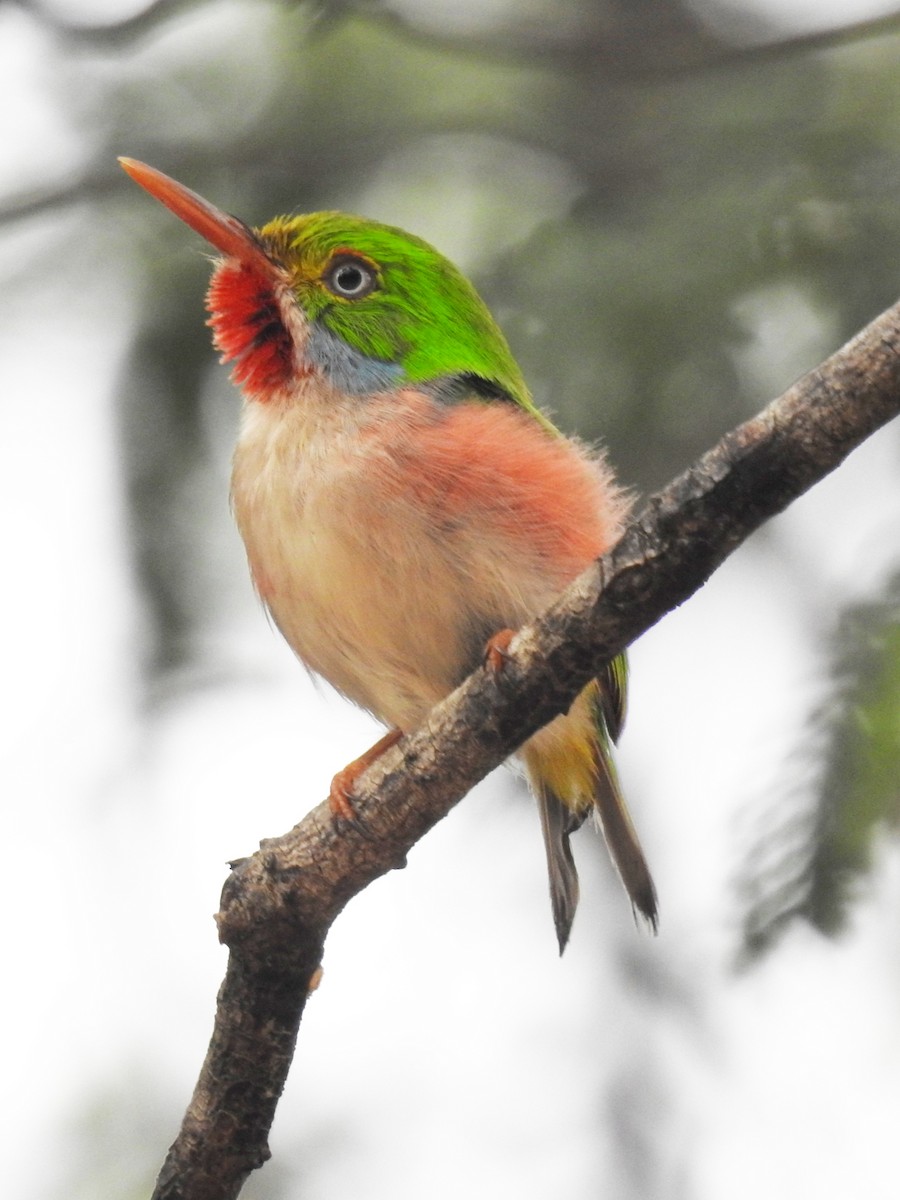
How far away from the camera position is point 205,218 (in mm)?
3787

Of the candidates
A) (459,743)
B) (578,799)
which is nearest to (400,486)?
(459,743)

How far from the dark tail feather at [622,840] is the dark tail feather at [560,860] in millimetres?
→ 105

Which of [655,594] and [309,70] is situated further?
[309,70]

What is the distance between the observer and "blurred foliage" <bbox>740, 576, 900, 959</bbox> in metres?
2.82

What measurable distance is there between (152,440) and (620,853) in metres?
1.59

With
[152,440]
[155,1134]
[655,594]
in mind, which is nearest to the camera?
[655,594]

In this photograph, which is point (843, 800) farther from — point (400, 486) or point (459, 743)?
point (400, 486)

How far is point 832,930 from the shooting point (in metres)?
2.75

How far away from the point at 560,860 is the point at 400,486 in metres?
1.08

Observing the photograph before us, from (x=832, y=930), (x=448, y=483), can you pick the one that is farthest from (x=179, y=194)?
(x=832, y=930)

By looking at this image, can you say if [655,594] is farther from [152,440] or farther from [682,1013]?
[682,1013]

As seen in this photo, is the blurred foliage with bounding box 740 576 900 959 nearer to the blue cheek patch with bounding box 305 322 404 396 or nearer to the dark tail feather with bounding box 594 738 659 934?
the dark tail feather with bounding box 594 738 659 934

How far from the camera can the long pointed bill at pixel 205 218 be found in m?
3.71

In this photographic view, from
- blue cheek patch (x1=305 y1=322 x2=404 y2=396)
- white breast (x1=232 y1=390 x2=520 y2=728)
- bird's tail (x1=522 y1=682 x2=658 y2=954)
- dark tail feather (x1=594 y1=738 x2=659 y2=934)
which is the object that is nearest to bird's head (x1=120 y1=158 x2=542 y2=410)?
blue cheek patch (x1=305 y1=322 x2=404 y2=396)
